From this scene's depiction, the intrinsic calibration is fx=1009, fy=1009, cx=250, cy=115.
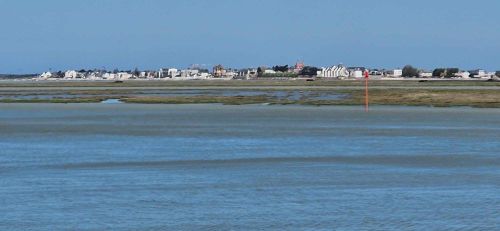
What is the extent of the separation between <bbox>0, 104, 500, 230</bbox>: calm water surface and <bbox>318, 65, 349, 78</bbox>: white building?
461 feet

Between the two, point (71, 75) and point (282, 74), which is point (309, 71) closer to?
point (282, 74)

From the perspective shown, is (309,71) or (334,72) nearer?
(334,72)

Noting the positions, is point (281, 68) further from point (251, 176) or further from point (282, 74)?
point (251, 176)

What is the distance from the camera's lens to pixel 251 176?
16094mm

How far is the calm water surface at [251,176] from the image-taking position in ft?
38.8

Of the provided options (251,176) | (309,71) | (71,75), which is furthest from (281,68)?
(251,176)

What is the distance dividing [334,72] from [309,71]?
28.1 ft

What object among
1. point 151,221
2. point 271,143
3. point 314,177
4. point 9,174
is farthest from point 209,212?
point 271,143

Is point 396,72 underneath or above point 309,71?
underneath

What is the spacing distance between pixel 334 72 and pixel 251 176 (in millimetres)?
158044

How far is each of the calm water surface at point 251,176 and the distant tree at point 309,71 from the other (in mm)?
148712

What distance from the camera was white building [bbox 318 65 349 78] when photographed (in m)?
170

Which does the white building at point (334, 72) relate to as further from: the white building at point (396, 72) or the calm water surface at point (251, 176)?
the calm water surface at point (251, 176)

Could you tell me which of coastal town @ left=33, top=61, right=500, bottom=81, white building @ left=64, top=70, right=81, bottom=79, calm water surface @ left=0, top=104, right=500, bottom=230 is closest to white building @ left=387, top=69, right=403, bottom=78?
coastal town @ left=33, top=61, right=500, bottom=81
